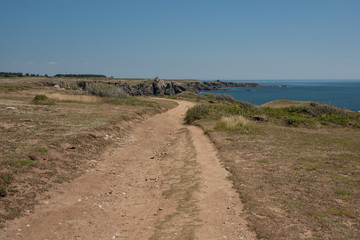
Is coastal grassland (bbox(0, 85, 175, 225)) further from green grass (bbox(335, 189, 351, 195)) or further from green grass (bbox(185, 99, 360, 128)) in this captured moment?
green grass (bbox(185, 99, 360, 128))

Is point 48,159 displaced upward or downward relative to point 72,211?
upward

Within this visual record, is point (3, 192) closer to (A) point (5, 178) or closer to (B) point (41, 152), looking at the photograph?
(A) point (5, 178)

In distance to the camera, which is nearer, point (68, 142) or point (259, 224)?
point (259, 224)

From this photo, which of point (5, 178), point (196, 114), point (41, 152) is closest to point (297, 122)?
point (196, 114)

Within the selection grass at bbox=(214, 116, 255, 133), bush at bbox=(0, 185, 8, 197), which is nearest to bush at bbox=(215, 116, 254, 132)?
grass at bbox=(214, 116, 255, 133)

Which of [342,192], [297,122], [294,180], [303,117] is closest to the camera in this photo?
[342,192]

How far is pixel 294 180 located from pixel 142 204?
16.2 ft

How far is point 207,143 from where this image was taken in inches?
584

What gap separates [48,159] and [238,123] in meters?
12.4

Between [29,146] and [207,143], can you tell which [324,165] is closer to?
[207,143]

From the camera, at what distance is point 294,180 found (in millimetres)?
8523

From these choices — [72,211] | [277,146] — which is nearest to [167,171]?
[72,211]

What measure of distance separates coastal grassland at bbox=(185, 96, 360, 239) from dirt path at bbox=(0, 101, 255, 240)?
23.2 inches

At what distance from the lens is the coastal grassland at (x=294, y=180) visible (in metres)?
5.77
